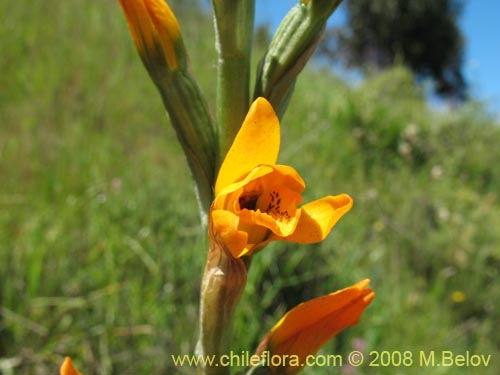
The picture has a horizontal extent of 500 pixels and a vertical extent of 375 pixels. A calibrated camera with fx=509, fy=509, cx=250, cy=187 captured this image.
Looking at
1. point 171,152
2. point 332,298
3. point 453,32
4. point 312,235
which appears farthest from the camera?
point 453,32

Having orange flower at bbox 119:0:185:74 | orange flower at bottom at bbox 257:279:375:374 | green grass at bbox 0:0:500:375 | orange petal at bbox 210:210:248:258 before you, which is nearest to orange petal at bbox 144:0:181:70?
orange flower at bbox 119:0:185:74

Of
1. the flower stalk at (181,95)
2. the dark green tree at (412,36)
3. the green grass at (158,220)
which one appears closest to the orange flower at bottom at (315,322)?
the flower stalk at (181,95)

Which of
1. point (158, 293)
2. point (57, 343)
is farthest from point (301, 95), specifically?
point (57, 343)

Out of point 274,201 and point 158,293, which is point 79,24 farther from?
point 274,201

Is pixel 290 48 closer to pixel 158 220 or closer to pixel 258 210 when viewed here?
pixel 258 210

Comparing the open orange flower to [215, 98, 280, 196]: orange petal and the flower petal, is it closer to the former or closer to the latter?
[215, 98, 280, 196]: orange petal
